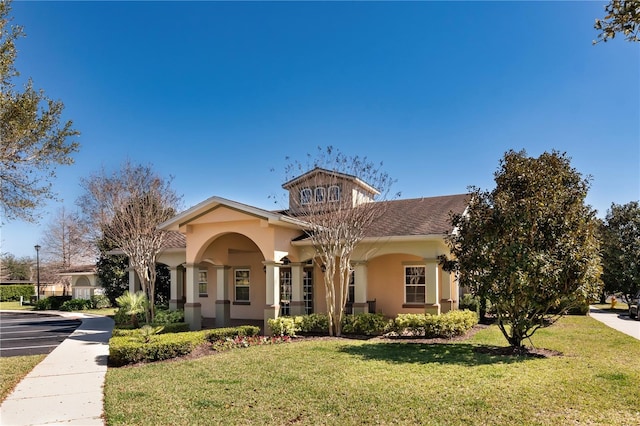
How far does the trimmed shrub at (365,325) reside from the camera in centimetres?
1533

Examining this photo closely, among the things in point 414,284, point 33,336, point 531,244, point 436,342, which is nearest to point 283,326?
point 436,342

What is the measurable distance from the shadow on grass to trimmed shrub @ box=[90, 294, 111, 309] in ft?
89.3

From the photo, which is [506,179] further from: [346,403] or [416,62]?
[346,403]

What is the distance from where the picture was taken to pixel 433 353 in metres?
11.5

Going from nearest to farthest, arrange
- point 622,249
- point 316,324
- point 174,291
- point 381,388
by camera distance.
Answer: point 381,388, point 316,324, point 174,291, point 622,249

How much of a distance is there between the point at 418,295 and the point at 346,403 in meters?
12.2

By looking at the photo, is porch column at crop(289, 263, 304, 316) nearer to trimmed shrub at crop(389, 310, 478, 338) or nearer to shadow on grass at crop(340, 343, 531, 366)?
trimmed shrub at crop(389, 310, 478, 338)

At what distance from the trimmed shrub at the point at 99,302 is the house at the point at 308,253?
14008mm

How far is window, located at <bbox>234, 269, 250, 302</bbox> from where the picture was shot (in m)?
22.3

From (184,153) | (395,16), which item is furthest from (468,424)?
(184,153)

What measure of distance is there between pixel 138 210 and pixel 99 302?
709 inches

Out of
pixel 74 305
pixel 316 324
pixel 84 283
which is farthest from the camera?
pixel 84 283

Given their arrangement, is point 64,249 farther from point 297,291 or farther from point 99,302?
point 297,291

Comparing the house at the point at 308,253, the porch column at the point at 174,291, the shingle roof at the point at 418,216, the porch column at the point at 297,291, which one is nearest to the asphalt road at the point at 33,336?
the house at the point at 308,253
